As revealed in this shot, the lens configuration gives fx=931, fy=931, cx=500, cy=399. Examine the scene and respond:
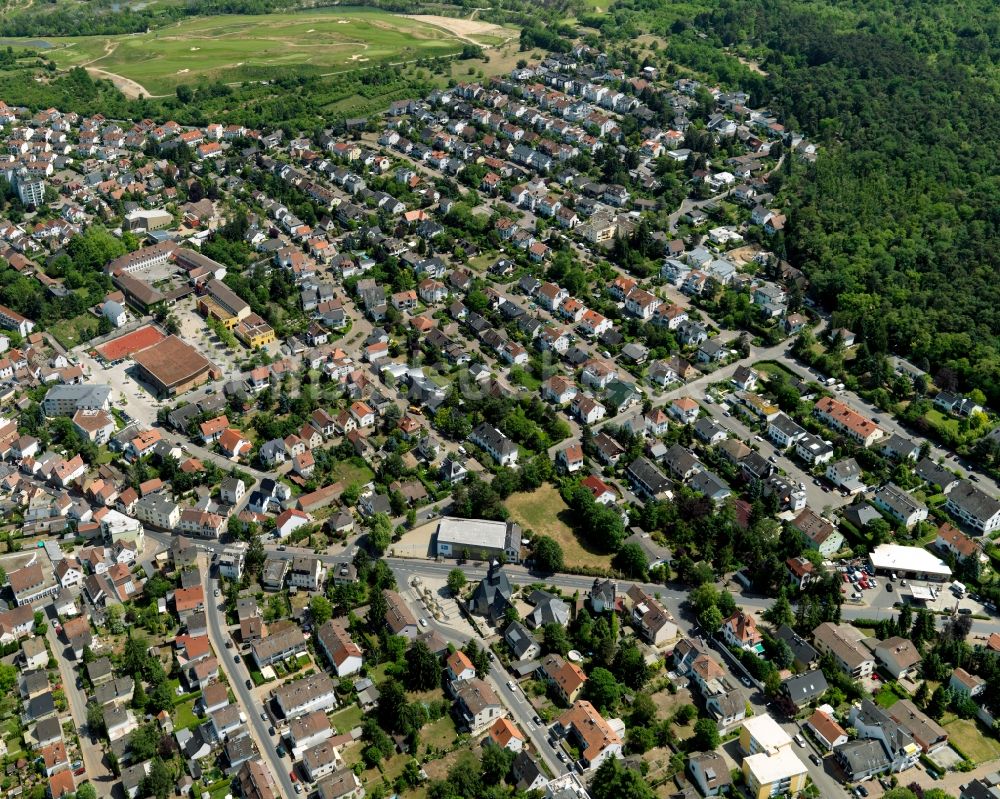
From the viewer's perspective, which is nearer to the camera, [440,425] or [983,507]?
[983,507]

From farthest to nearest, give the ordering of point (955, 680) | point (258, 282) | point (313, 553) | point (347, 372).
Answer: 1. point (258, 282)
2. point (347, 372)
3. point (313, 553)
4. point (955, 680)

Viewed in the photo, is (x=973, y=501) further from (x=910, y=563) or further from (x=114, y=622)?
(x=114, y=622)

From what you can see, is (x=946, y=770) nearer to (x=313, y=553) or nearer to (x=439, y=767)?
(x=439, y=767)

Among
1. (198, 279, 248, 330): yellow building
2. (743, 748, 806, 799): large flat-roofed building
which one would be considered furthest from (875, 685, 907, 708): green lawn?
(198, 279, 248, 330): yellow building

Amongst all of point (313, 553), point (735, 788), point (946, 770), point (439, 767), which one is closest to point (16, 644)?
point (313, 553)

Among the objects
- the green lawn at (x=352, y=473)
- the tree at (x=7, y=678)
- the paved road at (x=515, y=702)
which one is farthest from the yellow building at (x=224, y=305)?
the paved road at (x=515, y=702)

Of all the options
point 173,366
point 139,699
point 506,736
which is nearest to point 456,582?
point 506,736

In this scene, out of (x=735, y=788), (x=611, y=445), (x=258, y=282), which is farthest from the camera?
(x=258, y=282)
